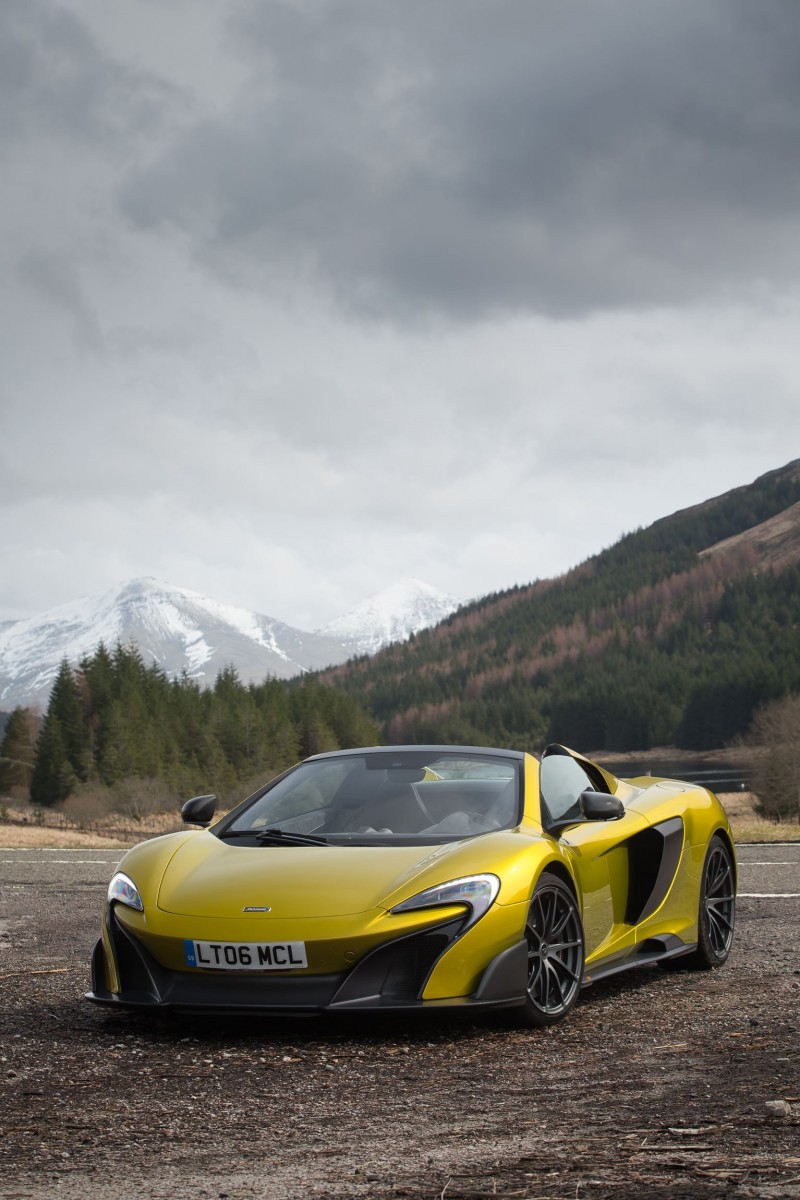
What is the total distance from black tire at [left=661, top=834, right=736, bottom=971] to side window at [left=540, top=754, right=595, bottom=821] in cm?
100

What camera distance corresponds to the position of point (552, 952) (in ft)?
20.3

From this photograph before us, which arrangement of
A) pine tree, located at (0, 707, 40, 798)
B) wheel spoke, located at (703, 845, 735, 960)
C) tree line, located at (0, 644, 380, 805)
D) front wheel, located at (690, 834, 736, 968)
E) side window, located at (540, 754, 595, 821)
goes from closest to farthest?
side window, located at (540, 754, 595, 821) → front wheel, located at (690, 834, 736, 968) → wheel spoke, located at (703, 845, 735, 960) → tree line, located at (0, 644, 380, 805) → pine tree, located at (0, 707, 40, 798)

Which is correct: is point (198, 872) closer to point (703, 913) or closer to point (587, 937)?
point (587, 937)

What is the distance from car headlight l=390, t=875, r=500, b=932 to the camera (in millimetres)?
5695

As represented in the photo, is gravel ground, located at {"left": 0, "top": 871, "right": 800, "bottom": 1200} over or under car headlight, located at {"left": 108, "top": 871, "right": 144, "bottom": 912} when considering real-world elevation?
under

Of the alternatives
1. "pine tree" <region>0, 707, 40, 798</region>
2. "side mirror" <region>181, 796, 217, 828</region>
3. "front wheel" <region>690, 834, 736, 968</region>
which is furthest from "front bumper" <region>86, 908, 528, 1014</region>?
"pine tree" <region>0, 707, 40, 798</region>

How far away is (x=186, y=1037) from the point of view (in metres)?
5.86

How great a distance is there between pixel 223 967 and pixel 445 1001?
0.99 meters

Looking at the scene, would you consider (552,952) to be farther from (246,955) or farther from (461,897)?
(246,955)

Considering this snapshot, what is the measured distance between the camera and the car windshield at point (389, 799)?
6.69 meters

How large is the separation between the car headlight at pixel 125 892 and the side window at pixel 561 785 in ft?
7.01

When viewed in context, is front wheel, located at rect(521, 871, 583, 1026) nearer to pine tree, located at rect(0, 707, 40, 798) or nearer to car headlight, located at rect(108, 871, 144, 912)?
car headlight, located at rect(108, 871, 144, 912)

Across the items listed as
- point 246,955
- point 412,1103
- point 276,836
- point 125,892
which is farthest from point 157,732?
point 412,1103

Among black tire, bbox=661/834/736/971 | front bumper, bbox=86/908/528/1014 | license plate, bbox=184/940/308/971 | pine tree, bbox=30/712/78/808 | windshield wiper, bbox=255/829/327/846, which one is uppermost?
pine tree, bbox=30/712/78/808
